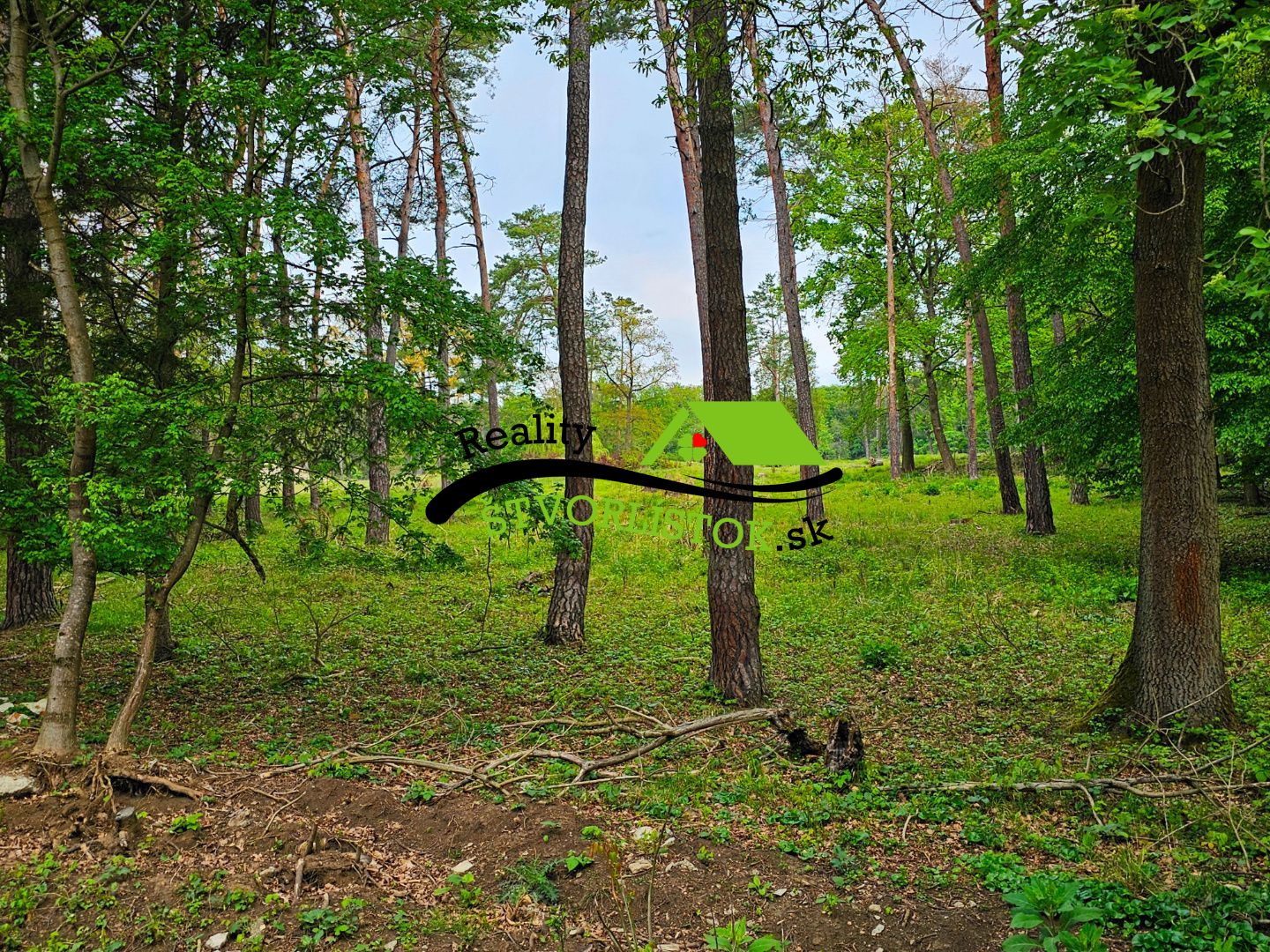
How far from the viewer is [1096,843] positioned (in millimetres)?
3715

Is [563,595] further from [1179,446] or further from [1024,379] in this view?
[1024,379]

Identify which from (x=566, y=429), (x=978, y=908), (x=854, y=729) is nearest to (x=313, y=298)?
(x=566, y=429)

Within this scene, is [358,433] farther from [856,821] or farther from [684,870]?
[856,821]

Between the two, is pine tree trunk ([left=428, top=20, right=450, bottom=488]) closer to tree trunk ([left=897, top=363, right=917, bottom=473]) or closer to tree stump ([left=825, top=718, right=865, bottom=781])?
tree stump ([left=825, top=718, right=865, bottom=781])

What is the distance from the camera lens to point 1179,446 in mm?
4832

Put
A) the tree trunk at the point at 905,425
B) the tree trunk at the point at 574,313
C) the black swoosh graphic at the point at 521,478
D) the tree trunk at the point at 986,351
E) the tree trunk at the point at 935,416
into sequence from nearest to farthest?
1. the black swoosh graphic at the point at 521,478
2. the tree trunk at the point at 574,313
3. the tree trunk at the point at 986,351
4. the tree trunk at the point at 935,416
5. the tree trunk at the point at 905,425

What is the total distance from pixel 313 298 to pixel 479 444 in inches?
66.9

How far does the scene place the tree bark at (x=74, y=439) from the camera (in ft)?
15.5

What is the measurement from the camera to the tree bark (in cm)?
471

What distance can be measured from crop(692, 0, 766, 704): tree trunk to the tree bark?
14.9 ft

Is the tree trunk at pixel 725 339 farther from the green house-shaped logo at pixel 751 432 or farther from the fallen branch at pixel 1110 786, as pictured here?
the fallen branch at pixel 1110 786

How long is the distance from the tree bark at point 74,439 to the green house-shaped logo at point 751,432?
179 inches

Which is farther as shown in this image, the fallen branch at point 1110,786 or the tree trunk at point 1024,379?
the tree trunk at point 1024,379

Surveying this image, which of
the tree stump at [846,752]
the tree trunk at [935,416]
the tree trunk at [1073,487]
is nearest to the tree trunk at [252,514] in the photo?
the tree stump at [846,752]
